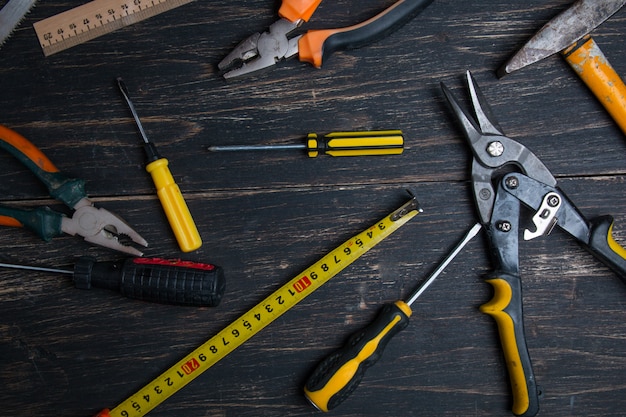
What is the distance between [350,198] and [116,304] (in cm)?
54

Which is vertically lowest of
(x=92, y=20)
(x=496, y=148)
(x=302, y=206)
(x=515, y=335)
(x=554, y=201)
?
(x=515, y=335)

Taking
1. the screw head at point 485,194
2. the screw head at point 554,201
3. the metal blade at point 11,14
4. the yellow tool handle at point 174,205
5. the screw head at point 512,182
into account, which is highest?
the metal blade at point 11,14

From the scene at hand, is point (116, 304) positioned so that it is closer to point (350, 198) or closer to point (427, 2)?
point (350, 198)

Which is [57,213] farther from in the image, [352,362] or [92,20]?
[352,362]

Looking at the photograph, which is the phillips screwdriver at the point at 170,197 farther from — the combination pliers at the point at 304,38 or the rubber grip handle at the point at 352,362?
the rubber grip handle at the point at 352,362

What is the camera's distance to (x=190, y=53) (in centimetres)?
121

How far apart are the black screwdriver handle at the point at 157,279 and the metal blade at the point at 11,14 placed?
1.63ft

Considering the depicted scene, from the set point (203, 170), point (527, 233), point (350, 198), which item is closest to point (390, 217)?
point (350, 198)

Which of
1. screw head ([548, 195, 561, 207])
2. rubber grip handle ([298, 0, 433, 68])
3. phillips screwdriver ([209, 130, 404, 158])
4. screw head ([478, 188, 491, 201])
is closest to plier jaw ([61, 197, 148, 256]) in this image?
phillips screwdriver ([209, 130, 404, 158])

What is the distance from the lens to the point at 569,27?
3.73 ft

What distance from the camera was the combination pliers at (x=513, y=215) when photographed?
1151mm

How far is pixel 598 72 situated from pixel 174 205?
34.8 inches

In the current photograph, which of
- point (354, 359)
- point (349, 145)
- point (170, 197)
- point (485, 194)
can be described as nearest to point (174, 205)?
point (170, 197)

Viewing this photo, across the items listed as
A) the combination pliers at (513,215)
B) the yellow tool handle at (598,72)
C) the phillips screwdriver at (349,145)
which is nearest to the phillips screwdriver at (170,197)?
the phillips screwdriver at (349,145)
